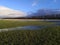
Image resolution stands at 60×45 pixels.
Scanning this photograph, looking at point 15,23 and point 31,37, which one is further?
point 15,23

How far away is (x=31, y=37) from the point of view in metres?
2.90

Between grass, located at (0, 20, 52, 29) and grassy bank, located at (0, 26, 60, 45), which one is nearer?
grassy bank, located at (0, 26, 60, 45)

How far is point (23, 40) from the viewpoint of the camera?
9.32 feet

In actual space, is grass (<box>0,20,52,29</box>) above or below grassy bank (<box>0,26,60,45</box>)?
above

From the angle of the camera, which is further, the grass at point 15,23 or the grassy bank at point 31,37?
the grass at point 15,23

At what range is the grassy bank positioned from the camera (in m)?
2.79

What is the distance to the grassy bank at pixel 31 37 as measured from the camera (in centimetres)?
279

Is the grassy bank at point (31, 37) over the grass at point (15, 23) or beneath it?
beneath

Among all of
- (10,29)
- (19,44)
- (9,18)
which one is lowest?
(19,44)

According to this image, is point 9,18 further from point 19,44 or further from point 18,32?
point 19,44

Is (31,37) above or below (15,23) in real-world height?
below

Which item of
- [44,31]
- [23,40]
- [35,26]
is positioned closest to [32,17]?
[35,26]

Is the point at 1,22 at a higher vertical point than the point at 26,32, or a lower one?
higher

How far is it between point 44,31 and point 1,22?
957 millimetres
